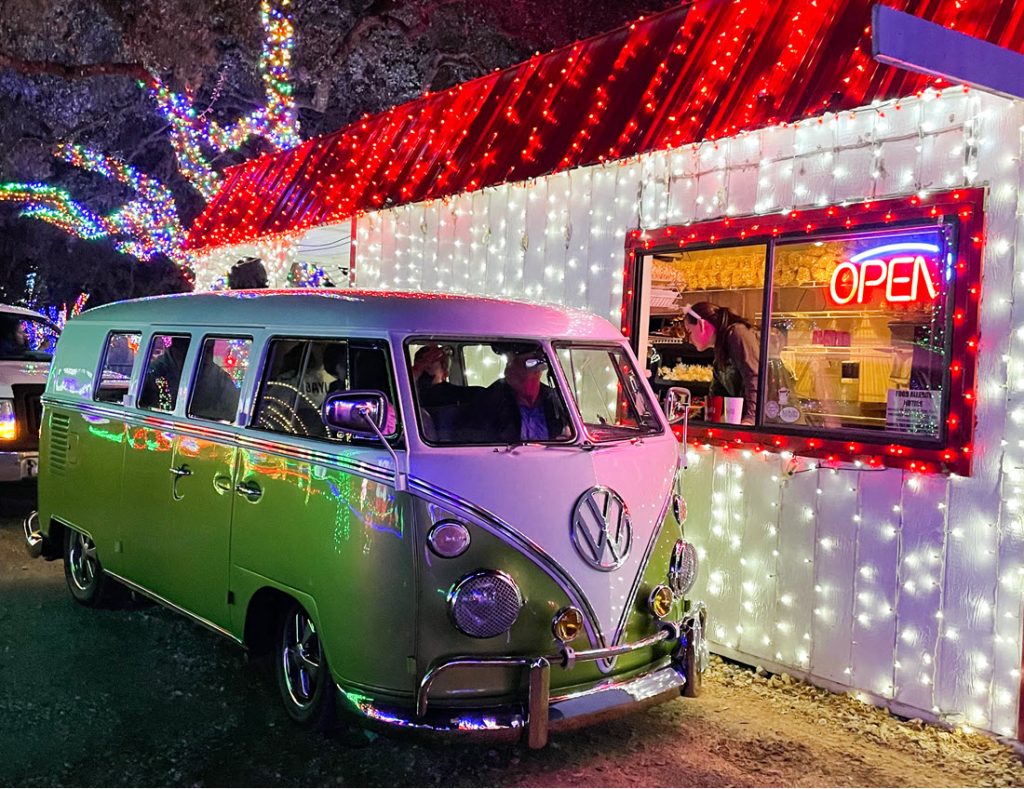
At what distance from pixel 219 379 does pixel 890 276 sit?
13.6ft

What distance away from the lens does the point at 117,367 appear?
6.67 m

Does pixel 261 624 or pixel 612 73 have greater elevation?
pixel 612 73

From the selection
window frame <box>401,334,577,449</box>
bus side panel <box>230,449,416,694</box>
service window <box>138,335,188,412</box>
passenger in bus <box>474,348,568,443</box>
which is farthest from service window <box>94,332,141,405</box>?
passenger in bus <box>474,348,568,443</box>

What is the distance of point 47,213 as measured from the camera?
22.5 m

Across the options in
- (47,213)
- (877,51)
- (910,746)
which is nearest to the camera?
(877,51)

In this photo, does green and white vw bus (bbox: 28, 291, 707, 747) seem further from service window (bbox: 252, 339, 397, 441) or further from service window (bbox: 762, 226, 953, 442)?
service window (bbox: 762, 226, 953, 442)

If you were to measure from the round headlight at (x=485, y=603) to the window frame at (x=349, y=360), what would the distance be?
27.8 inches

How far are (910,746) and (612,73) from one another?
523 centimetres

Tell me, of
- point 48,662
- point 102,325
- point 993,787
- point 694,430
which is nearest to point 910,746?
point 993,787

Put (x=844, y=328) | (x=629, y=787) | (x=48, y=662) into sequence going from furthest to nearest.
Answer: (x=844, y=328) → (x=48, y=662) → (x=629, y=787)

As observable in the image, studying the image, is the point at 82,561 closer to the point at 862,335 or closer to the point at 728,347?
the point at 728,347

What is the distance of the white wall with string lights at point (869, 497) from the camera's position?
500 cm

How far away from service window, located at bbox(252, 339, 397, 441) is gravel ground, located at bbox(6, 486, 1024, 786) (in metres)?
1.60

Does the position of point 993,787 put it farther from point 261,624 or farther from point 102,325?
point 102,325
